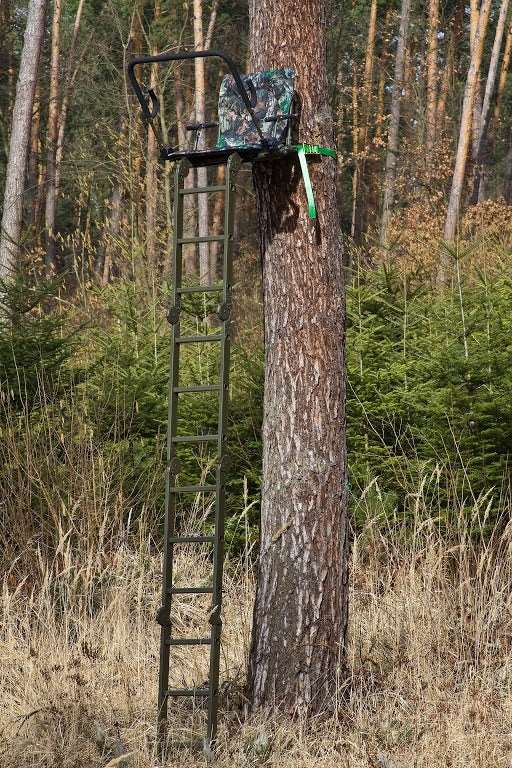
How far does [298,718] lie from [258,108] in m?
2.21

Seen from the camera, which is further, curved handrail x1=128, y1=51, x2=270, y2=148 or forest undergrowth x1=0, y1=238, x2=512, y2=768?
forest undergrowth x1=0, y1=238, x2=512, y2=768

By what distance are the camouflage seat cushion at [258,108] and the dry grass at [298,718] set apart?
2018 millimetres

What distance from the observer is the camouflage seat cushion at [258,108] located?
3.67m

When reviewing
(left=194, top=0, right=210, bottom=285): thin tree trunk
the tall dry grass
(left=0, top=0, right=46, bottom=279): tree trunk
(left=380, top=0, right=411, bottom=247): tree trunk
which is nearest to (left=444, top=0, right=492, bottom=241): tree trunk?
(left=380, top=0, right=411, bottom=247): tree trunk

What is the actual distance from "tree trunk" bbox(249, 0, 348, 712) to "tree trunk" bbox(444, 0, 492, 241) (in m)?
8.47

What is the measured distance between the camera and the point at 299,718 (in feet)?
12.1

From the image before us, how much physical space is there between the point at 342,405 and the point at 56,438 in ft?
8.38

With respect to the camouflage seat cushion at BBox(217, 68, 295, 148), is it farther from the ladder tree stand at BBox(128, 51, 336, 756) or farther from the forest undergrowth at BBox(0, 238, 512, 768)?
the forest undergrowth at BBox(0, 238, 512, 768)

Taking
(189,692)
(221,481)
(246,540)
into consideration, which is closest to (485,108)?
(246,540)

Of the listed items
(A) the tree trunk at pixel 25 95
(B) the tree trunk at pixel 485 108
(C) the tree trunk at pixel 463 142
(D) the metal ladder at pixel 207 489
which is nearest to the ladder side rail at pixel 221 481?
(D) the metal ladder at pixel 207 489

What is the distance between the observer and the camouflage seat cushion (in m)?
3.67

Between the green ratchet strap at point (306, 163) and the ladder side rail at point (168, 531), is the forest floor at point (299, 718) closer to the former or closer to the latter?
the ladder side rail at point (168, 531)

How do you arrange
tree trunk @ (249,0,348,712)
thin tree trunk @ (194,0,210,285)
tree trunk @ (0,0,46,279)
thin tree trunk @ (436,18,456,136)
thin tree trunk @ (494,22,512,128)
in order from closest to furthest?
tree trunk @ (249,0,348,712)
tree trunk @ (0,0,46,279)
thin tree trunk @ (194,0,210,285)
thin tree trunk @ (436,18,456,136)
thin tree trunk @ (494,22,512,128)

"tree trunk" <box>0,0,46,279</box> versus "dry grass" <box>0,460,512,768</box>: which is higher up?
"tree trunk" <box>0,0,46,279</box>
